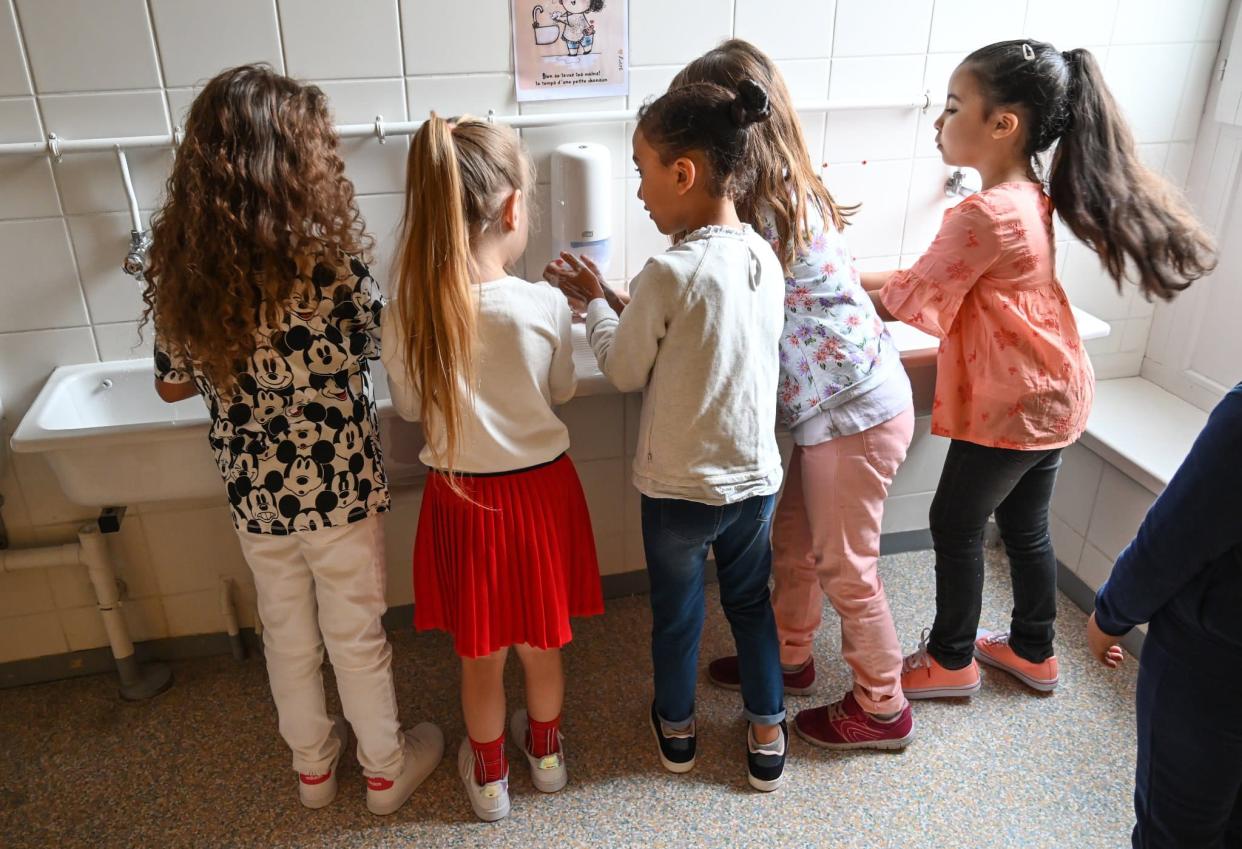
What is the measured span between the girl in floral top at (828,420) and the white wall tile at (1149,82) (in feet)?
2.92

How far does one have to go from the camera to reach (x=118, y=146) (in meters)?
1.60

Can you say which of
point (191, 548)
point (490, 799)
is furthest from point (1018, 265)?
point (191, 548)

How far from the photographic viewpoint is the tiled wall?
1578 millimetres

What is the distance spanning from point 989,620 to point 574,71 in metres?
1.42

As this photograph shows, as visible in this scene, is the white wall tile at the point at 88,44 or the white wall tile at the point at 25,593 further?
the white wall tile at the point at 25,593

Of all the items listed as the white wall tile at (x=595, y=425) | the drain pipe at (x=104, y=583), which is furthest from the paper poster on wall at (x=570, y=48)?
the drain pipe at (x=104, y=583)

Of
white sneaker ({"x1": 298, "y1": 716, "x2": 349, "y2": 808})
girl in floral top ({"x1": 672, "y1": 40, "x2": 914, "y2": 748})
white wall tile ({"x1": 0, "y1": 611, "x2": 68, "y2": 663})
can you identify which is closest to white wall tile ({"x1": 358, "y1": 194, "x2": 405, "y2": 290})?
girl in floral top ({"x1": 672, "y1": 40, "x2": 914, "y2": 748})

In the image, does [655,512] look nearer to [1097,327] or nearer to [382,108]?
[382,108]

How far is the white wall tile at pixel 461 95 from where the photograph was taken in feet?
5.57

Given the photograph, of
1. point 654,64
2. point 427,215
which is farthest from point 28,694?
point 654,64

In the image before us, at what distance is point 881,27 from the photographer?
6.12ft

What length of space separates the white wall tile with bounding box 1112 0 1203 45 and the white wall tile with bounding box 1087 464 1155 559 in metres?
0.87

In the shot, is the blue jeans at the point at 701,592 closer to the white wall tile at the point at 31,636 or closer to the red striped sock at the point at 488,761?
the red striped sock at the point at 488,761

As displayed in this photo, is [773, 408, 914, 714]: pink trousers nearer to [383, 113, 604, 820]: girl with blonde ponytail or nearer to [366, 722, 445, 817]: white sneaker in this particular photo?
[383, 113, 604, 820]: girl with blonde ponytail
